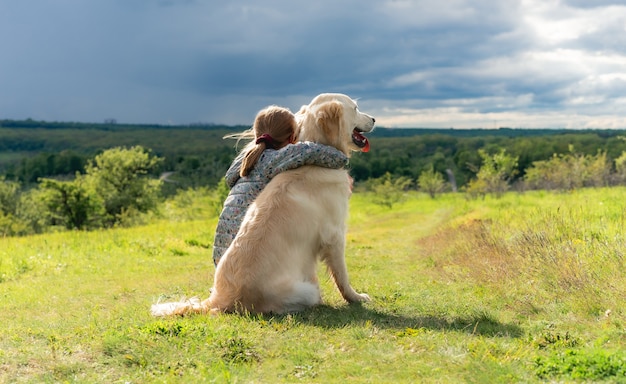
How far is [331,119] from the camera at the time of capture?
6355 mm

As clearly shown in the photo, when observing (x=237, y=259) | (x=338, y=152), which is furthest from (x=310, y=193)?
(x=237, y=259)

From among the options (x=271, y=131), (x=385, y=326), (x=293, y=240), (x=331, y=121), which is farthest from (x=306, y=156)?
(x=385, y=326)

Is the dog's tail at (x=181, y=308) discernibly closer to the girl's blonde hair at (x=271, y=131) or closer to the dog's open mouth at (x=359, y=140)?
the girl's blonde hair at (x=271, y=131)

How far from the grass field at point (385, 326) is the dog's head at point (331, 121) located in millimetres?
1992

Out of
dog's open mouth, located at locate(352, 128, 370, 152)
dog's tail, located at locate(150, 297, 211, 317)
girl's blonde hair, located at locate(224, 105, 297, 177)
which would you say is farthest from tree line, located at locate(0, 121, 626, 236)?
dog's tail, located at locate(150, 297, 211, 317)

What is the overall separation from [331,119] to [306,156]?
0.59 metres

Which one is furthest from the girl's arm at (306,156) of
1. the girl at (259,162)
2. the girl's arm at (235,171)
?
the girl's arm at (235,171)

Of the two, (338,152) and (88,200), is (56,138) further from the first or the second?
(338,152)

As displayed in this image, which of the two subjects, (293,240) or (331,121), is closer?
(293,240)

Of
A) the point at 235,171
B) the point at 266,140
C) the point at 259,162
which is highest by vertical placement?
the point at 266,140

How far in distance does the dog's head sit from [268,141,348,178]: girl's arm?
0.64 ft

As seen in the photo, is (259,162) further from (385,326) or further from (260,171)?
(385,326)

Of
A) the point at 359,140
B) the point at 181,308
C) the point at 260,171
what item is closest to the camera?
the point at 181,308

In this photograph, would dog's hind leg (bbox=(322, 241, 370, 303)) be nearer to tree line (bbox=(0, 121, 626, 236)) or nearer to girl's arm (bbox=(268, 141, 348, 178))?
girl's arm (bbox=(268, 141, 348, 178))
